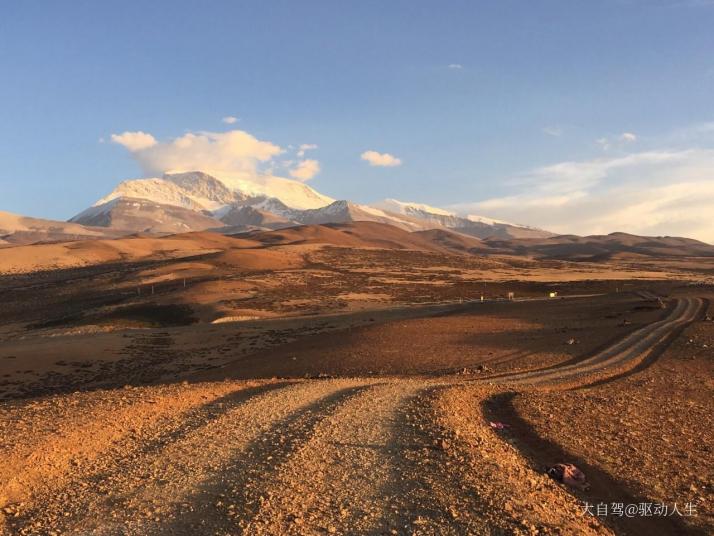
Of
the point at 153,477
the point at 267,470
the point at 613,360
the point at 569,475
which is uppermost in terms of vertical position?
the point at 569,475

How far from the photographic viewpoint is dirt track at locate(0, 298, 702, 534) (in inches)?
340

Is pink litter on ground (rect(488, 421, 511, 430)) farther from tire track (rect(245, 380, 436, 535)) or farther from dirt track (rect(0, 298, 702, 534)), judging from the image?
tire track (rect(245, 380, 436, 535))

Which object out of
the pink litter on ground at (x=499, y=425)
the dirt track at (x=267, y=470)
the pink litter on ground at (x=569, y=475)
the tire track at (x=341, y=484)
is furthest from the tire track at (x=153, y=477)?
the pink litter on ground at (x=569, y=475)

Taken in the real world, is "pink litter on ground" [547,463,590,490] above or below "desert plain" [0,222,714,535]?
above

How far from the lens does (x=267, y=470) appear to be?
35.4ft

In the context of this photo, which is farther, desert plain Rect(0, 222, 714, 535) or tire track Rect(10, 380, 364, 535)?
desert plain Rect(0, 222, 714, 535)

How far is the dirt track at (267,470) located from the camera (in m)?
8.65

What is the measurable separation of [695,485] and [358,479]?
7.09 meters

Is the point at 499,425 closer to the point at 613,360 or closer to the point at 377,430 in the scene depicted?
the point at 377,430

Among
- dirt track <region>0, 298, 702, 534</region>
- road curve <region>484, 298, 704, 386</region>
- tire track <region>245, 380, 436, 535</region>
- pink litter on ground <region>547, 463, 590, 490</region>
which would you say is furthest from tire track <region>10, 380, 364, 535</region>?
road curve <region>484, 298, 704, 386</region>

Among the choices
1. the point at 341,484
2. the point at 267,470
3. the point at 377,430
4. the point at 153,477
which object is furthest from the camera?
the point at 377,430

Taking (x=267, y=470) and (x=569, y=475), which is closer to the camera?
(x=569, y=475)

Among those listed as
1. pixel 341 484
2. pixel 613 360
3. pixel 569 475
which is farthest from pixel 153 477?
pixel 613 360

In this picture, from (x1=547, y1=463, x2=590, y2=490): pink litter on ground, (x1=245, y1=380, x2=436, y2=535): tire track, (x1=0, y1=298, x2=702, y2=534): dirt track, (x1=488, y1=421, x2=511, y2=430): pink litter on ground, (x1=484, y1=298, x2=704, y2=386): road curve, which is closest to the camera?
(x1=245, y1=380, x2=436, y2=535): tire track
